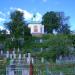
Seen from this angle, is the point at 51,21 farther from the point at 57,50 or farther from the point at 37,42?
the point at 57,50

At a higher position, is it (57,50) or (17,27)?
(17,27)

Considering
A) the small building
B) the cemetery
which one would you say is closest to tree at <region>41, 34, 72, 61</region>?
the cemetery

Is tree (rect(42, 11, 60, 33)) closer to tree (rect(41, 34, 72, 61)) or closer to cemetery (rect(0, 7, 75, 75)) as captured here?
cemetery (rect(0, 7, 75, 75))

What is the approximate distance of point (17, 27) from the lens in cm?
3127

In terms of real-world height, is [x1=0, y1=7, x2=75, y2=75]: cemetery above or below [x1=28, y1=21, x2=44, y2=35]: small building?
below

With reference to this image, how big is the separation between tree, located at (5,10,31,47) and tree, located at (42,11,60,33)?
167 inches

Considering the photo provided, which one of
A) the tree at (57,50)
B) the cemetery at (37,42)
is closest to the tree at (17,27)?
the cemetery at (37,42)

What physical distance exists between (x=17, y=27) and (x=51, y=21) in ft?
23.1

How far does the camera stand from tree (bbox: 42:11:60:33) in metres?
36.4

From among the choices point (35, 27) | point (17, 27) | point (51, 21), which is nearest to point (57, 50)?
point (17, 27)

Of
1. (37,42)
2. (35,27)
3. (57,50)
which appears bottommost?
(57,50)

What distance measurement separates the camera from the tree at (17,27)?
31.1 m

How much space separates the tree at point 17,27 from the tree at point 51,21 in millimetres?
4249

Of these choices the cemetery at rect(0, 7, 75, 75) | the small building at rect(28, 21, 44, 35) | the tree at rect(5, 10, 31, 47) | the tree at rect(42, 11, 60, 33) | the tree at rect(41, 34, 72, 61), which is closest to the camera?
the cemetery at rect(0, 7, 75, 75)
